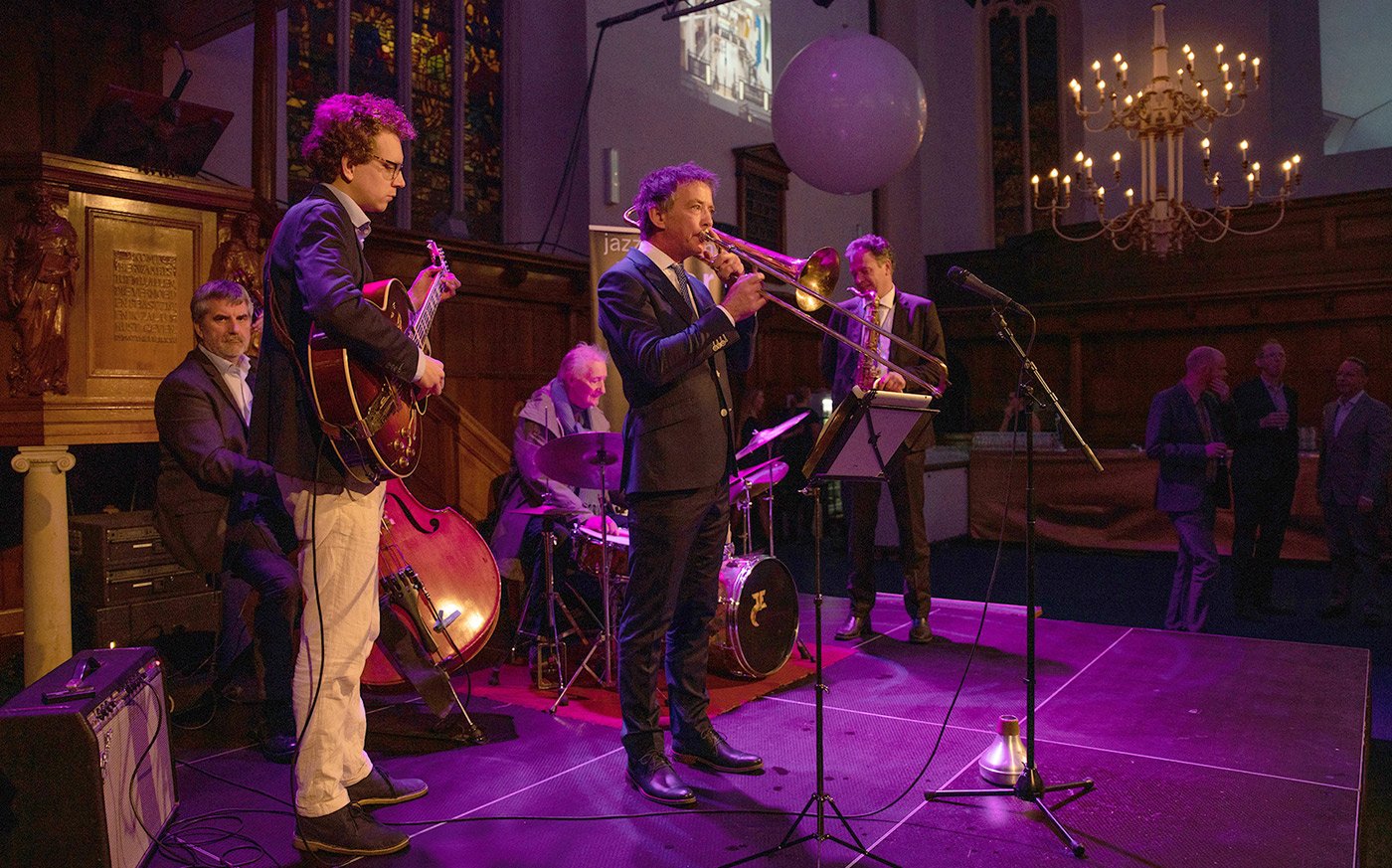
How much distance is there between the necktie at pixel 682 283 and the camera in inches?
121

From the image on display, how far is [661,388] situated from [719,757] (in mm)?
1160

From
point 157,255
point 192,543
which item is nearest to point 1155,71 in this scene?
point 157,255

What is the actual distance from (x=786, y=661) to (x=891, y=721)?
0.87 m

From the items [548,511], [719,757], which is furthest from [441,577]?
[719,757]

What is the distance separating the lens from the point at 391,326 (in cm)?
238

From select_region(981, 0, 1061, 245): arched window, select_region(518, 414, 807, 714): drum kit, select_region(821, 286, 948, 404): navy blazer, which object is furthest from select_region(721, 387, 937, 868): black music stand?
select_region(981, 0, 1061, 245): arched window

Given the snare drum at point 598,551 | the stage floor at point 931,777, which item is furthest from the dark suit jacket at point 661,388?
the snare drum at point 598,551

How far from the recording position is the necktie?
3074mm

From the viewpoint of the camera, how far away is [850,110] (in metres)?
5.82

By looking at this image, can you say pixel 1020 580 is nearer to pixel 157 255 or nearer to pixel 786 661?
pixel 786 661

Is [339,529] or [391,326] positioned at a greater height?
[391,326]

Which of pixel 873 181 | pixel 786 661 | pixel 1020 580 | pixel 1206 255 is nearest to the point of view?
pixel 786 661

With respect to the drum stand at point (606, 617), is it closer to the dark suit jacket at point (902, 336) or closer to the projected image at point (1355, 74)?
the dark suit jacket at point (902, 336)

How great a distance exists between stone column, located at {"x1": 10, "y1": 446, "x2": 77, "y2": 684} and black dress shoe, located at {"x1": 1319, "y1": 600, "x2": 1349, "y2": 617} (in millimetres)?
7028
